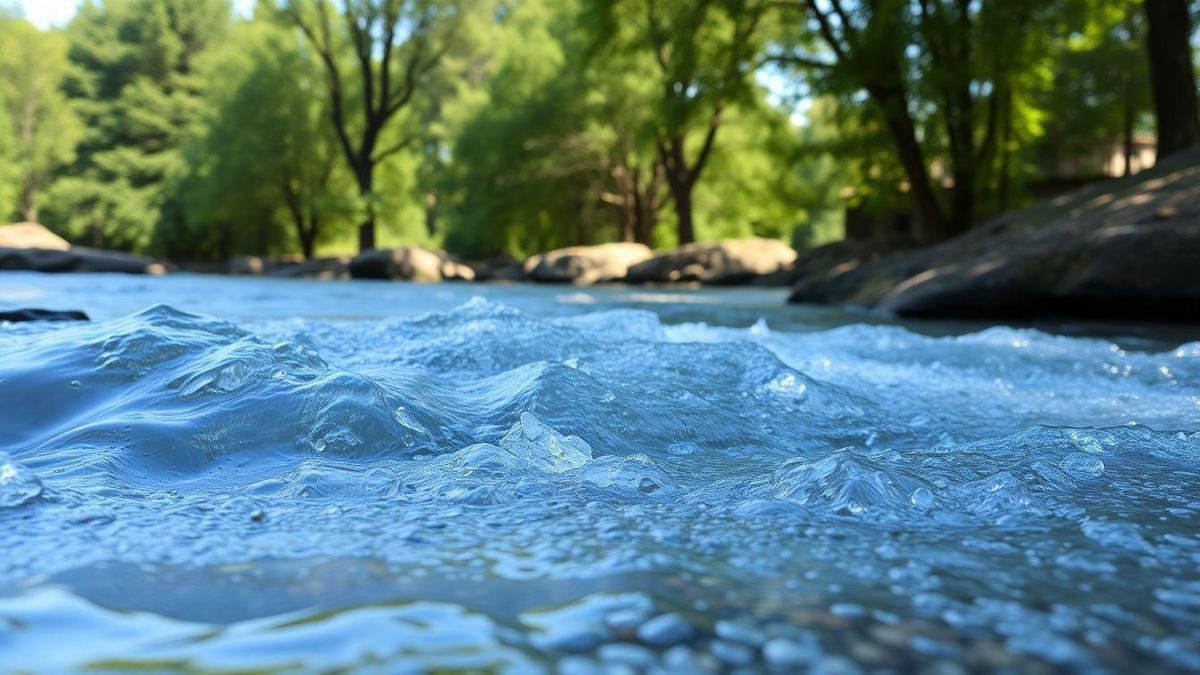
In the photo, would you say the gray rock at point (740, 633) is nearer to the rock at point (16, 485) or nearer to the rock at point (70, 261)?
the rock at point (16, 485)

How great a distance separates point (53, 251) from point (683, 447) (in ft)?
72.2

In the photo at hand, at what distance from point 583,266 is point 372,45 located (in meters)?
10.3

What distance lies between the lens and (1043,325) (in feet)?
24.1

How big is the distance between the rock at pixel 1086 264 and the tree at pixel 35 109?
119 feet

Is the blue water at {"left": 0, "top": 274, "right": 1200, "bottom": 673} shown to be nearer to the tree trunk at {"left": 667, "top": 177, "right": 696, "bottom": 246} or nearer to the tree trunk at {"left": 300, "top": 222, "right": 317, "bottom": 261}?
the tree trunk at {"left": 667, "top": 177, "right": 696, "bottom": 246}

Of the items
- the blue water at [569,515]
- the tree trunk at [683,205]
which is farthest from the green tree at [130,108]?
the blue water at [569,515]

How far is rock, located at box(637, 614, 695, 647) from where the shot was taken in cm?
105

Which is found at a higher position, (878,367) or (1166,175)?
(1166,175)

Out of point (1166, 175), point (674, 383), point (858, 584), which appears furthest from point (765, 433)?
→ point (1166, 175)

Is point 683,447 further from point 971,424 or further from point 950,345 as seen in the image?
point 950,345

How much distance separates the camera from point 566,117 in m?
27.1

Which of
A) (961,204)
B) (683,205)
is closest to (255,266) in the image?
(683,205)

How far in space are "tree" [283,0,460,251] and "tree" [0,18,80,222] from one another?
1470 centimetres

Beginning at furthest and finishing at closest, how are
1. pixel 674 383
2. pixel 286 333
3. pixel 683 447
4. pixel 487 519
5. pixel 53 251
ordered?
pixel 53 251
pixel 286 333
pixel 674 383
pixel 683 447
pixel 487 519
